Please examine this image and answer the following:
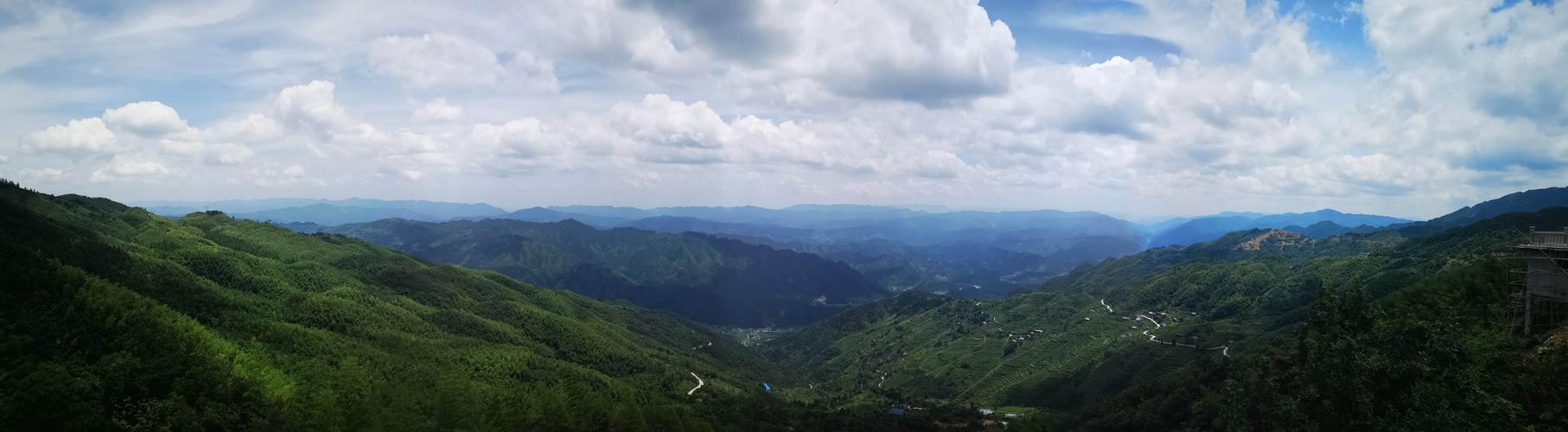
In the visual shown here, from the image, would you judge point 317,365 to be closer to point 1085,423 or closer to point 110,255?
point 110,255

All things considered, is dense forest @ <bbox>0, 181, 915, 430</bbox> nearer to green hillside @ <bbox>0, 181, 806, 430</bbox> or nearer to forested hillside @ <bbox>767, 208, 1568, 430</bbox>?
green hillside @ <bbox>0, 181, 806, 430</bbox>

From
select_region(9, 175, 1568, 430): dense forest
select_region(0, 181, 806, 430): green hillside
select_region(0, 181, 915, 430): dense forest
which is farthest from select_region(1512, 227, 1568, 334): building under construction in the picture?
select_region(0, 181, 806, 430): green hillside

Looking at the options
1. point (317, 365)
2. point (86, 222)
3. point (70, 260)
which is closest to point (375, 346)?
point (317, 365)

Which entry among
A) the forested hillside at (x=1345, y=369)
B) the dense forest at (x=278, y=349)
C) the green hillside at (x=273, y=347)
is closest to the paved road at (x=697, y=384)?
the green hillside at (x=273, y=347)

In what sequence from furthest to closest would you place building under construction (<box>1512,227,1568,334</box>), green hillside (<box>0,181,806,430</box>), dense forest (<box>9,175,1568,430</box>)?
1. green hillside (<box>0,181,806,430</box>)
2. dense forest (<box>9,175,1568,430</box>)
3. building under construction (<box>1512,227,1568,334</box>)

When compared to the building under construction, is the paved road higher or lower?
lower

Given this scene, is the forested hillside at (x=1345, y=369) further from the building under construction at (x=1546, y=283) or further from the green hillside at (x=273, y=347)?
the green hillside at (x=273, y=347)
